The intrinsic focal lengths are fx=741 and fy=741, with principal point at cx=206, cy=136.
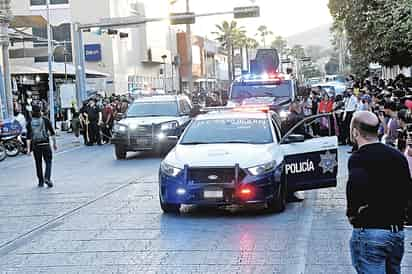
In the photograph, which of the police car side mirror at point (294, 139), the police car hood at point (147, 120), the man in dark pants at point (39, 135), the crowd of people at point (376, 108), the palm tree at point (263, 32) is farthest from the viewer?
the palm tree at point (263, 32)

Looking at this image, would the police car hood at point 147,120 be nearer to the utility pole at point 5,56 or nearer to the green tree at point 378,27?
the green tree at point 378,27

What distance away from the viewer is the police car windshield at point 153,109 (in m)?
22.6

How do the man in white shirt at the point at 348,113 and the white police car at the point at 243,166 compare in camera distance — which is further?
the man in white shirt at the point at 348,113

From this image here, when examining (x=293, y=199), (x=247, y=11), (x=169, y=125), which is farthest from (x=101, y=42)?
(x=293, y=199)

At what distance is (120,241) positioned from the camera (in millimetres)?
9211

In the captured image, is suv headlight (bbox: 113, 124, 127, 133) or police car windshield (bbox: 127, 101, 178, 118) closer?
suv headlight (bbox: 113, 124, 127, 133)

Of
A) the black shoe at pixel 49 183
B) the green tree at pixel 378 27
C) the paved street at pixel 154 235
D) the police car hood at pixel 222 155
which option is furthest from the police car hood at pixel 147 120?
the police car hood at pixel 222 155

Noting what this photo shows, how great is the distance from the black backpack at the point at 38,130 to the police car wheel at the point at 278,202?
236 inches

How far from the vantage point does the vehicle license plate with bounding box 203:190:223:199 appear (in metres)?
10.5

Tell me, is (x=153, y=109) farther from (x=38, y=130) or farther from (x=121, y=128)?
(x=38, y=130)

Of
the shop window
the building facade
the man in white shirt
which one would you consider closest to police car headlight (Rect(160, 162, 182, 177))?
the man in white shirt

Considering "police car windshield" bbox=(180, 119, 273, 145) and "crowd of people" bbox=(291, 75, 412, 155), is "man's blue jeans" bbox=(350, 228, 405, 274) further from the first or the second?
"police car windshield" bbox=(180, 119, 273, 145)

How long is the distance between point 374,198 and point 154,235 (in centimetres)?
511

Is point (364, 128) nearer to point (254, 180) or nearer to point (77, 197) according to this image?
point (254, 180)
